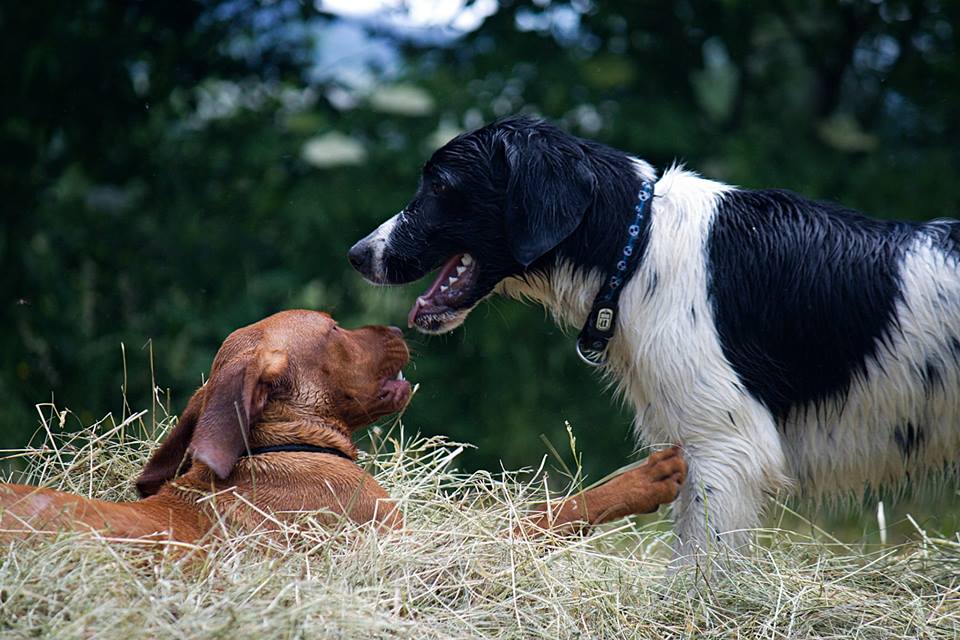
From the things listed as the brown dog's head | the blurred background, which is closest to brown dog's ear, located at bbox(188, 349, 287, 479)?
the brown dog's head

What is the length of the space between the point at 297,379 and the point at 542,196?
99 centimetres

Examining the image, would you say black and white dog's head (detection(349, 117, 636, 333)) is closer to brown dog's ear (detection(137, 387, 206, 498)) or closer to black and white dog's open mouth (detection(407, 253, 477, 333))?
black and white dog's open mouth (detection(407, 253, 477, 333))

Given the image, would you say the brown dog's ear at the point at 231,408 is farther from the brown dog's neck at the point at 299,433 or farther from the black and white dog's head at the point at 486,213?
the black and white dog's head at the point at 486,213

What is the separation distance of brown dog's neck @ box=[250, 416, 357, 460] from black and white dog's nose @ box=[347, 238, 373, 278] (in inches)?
24.2

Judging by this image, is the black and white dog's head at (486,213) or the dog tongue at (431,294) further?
the dog tongue at (431,294)

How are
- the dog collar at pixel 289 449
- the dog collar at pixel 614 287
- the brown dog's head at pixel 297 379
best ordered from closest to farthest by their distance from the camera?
the brown dog's head at pixel 297 379 < the dog collar at pixel 289 449 < the dog collar at pixel 614 287

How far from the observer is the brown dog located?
326 centimetres

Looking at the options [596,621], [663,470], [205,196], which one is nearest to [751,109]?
[205,196]

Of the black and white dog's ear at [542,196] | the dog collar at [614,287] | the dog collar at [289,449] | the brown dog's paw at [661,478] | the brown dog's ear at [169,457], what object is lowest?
the brown dog's ear at [169,457]

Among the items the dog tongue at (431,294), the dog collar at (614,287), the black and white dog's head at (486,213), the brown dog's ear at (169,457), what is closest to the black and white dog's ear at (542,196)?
the black and white dog's head at (486,213)

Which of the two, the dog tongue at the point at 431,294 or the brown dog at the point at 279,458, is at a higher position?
the dog tongue at the point at 431,294

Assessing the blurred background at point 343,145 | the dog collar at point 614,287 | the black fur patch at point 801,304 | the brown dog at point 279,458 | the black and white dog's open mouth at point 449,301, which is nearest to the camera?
the brown dog at point 279,458

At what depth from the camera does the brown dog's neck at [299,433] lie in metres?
3.60

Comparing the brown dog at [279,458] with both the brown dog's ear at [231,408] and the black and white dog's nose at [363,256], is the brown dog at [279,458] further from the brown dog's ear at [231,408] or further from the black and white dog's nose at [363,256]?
the black and white dog's nose at [363,256]
